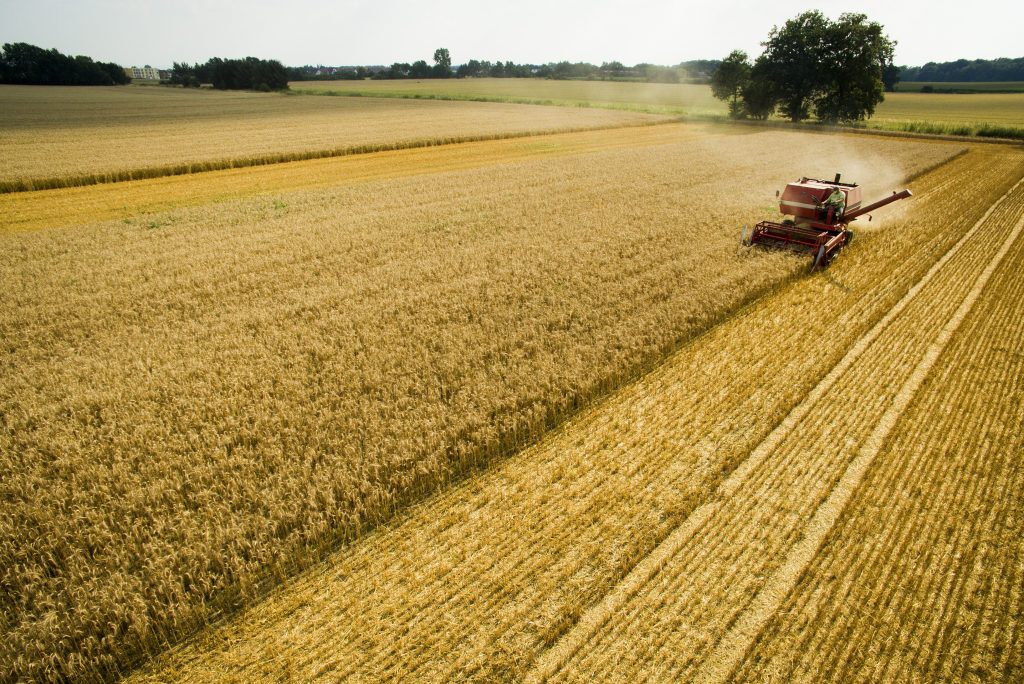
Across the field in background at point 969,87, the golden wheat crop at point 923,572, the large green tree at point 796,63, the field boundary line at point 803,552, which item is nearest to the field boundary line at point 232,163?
the large green tree at point 796,63

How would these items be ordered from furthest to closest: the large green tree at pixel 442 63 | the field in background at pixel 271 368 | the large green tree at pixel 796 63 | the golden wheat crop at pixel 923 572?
1. the large green tree at pixel 442 63
2. the large green tree at pixel 796 63
3. the field in background at pixel 271 368
4. the golden wheat crop at pixel 923 572

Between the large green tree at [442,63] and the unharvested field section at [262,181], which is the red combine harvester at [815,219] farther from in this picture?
the large green tree at [442,63]

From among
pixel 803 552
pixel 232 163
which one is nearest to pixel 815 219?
pixel 803 552

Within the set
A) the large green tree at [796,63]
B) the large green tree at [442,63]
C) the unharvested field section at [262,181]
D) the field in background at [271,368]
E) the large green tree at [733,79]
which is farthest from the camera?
the large green tree at [442,63]

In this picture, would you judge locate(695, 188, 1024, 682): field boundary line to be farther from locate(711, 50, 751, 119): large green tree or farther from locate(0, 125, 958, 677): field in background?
locate(711, 50, 751, 119): large green tree

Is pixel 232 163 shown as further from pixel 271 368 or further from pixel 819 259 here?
pixel 819 259

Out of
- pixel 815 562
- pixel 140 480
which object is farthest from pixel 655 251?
pixel 140 480

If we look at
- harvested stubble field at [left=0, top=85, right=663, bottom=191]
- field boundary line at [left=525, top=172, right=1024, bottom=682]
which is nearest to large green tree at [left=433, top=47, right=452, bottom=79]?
harvested stubble field at [left=0, top=85, right=663, bottom=191]
